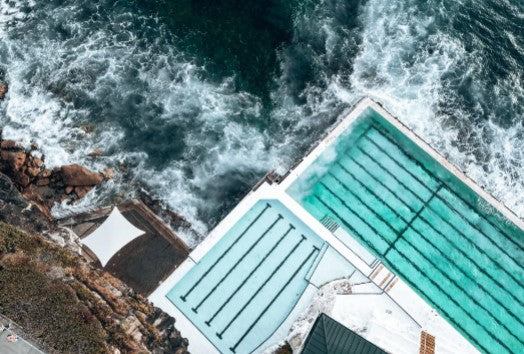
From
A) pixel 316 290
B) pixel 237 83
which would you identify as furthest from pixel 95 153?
pixel 316 290

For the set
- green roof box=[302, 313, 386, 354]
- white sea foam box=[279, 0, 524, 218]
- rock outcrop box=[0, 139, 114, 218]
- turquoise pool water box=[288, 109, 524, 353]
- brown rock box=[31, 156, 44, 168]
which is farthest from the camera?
white sea foam box=[279, 0, 524, 218]

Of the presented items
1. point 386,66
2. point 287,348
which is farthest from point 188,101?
point 287,348

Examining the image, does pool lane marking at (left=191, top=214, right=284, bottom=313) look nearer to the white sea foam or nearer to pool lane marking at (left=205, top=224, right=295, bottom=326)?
pool lane marking at (left=205, top=224, right=295, bottom=326)

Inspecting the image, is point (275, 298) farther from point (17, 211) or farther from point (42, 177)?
point (42, 177)

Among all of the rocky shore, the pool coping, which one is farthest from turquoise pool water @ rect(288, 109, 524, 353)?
the rocky shore

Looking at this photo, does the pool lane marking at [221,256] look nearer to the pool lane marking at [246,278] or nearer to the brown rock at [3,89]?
the pool lane marking at [246,278]

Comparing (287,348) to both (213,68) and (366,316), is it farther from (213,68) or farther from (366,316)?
(213,68)
